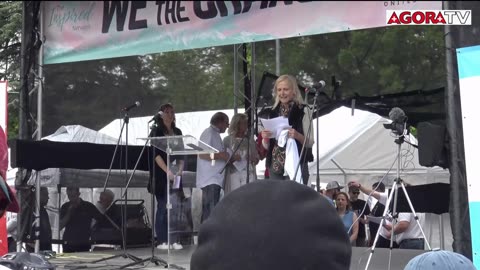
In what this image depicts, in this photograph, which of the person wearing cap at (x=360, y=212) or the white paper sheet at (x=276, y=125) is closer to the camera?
the white paper sheet at (x=276, y=125)

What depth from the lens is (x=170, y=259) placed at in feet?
23.9

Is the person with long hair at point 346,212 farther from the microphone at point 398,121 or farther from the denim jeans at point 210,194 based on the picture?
the microphone at point 398,121

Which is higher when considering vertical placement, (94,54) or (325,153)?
(94,54)

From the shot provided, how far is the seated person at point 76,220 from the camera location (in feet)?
30.6

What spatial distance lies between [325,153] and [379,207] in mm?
3518

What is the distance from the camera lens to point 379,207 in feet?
29.3

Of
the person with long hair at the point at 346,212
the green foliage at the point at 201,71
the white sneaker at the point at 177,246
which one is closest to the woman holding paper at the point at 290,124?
the white sneaker at the point at 177,246

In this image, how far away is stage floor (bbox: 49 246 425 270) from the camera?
7.21 meters

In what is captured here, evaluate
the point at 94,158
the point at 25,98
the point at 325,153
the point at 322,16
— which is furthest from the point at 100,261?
the point at 325,153

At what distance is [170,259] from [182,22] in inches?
93.4

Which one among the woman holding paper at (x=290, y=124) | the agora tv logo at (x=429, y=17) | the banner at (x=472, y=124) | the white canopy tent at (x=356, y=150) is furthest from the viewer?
the white canopy tent at (x=356, y=150)

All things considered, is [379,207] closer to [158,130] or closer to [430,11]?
[158,130]

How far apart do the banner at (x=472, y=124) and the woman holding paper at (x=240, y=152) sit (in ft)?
10.3

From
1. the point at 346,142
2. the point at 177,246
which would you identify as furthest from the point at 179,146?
the point at 346,142
